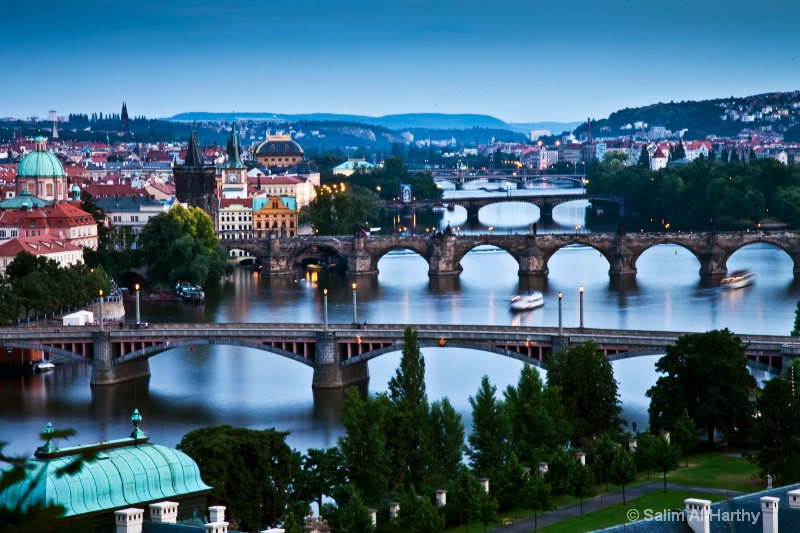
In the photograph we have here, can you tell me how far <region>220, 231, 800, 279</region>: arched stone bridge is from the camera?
61969mm

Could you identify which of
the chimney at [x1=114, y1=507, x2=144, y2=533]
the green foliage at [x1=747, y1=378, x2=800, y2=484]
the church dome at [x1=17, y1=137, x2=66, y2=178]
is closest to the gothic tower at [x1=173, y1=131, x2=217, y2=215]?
the church dome at [x1=17, y1=137, x2=66, y2=178]

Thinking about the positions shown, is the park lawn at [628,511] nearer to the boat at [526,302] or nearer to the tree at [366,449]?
the tree at [366,449]

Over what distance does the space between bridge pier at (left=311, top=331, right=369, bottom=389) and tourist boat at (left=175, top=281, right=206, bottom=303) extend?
62.8 ft

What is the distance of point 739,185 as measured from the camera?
84812 mm

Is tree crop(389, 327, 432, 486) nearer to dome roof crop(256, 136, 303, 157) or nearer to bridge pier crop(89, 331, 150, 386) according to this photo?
bridge pier crop(89, 331, 150, 386)

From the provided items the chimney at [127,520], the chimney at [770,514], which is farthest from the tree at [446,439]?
the chimney at [127,520]

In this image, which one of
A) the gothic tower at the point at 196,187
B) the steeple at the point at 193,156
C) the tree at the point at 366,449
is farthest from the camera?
the steeple at the point at 193,156

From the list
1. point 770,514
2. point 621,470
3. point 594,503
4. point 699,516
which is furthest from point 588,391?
point 770,514

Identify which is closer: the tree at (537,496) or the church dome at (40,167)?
the tree at (537,496)

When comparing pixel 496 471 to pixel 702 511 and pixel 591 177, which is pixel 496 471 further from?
pixel 591 177

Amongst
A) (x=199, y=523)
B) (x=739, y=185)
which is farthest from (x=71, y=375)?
(x=739, y=185)

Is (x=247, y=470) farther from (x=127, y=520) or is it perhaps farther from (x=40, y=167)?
(x=40, y=167)

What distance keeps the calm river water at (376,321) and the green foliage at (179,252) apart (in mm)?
1168

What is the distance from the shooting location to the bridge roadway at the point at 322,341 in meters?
34.4
